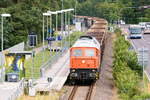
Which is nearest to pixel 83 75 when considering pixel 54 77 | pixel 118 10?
pixel 54 77

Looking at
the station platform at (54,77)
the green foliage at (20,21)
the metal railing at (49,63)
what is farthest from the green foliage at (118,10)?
the station platform at (54,77)

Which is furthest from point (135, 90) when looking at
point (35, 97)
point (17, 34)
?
point (17, 34)

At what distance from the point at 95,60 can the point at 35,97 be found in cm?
652

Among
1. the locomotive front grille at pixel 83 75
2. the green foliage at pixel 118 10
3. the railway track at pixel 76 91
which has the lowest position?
the railway track at pixel 76 91

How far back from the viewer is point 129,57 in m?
37.7

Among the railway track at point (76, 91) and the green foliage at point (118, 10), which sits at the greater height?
the green foliage at point (118, 10)

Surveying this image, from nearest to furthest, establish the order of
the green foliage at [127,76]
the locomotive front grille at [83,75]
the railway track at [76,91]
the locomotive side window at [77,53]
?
the green foliage at [127,76]
the railway track at [76,91]
the locomotive front grille at [83,75]
the locomotive side window at [77,53]

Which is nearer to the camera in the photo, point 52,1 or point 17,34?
point 17,34

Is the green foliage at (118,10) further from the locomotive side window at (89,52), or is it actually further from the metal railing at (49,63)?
the locomotive side window at (89,52)

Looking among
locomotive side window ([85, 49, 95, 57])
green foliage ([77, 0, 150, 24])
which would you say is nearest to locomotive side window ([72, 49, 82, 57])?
locomotive side window ([85, 49, 95, 57])

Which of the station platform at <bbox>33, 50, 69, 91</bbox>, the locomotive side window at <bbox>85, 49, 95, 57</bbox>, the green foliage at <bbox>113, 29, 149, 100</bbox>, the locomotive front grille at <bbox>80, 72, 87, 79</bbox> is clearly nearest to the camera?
the green foliage at <bbox>113, 29, 149, 100</bbox>

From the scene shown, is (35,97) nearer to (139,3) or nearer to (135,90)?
(135,90)

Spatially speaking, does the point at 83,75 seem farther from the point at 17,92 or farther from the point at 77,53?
the point at 17,92

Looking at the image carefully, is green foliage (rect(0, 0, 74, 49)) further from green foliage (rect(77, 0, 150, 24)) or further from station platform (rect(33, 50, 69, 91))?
green foliage (rect(77, 0, 150, 24))
